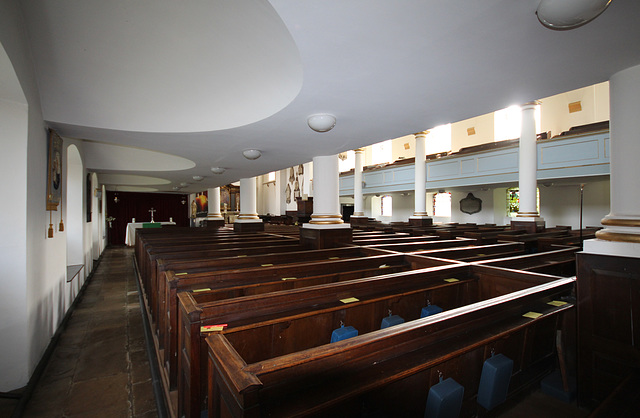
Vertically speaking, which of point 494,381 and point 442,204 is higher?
point 442,204

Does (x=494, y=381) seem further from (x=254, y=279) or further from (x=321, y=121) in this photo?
(x=321, y=121)

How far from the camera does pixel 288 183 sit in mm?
19047

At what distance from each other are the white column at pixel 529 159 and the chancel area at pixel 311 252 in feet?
7.58

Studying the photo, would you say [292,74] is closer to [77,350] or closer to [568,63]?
[568,63]

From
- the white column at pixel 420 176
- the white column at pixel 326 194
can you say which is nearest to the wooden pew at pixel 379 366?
the white column at pixel 326 194

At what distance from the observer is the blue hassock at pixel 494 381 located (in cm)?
165

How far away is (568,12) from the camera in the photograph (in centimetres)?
123

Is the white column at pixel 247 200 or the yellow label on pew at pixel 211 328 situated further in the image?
the white column at pixel 247 200

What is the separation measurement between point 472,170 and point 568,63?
7.84m

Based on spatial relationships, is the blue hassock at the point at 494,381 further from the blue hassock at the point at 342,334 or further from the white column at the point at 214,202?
the white column at the point at 214,202

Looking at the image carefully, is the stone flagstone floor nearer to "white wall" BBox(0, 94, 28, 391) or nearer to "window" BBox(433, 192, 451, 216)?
"white wall" BBox(0, 94, 28, 391)

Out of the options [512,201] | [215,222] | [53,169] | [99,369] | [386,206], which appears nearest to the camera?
[99,369]

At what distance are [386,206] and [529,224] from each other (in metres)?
9.35

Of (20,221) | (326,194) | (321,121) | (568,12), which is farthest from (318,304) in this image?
(326,194)
